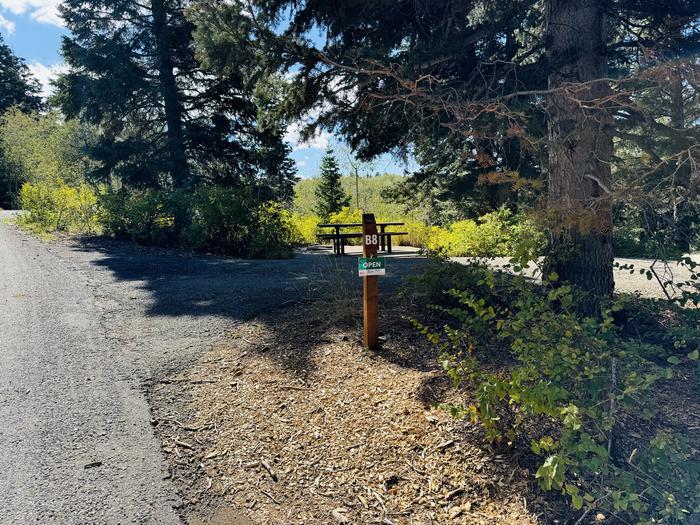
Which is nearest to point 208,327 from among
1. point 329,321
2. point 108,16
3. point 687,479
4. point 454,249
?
point 329,321

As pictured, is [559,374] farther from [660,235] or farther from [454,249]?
[454,249]

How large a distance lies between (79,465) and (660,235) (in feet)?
12.8

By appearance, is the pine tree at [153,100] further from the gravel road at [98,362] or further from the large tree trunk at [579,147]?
the large tree trunk at [579,147]

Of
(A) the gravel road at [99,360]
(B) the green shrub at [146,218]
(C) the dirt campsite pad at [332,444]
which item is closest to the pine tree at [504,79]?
(C) the dirt campsite pad at [332,444]

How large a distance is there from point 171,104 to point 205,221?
5.34 meters

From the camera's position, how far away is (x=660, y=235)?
2.92 meters

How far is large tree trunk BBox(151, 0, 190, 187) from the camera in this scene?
1238 centimetres

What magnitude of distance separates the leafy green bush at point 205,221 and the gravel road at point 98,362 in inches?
69.2

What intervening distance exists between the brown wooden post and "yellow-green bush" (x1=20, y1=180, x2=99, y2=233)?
35.3 ft

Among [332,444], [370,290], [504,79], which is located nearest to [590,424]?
[332,444]

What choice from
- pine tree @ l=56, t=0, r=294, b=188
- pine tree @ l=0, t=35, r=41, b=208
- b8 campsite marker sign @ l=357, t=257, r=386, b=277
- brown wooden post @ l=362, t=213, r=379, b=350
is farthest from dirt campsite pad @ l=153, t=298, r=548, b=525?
pine tree @ l=0, t=35, r=41, b=208

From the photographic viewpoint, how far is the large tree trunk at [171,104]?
40.6 ft

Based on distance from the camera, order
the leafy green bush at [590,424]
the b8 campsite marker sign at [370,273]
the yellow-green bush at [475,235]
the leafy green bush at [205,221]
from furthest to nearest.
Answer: the leafy green bush at [205,221] → the yellow-green bush at [475,235] → the b8 campsite marker sign at [370,273] → the leafy green bush at [590,424]

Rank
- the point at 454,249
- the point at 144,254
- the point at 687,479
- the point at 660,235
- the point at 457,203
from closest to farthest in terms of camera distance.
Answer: the point at 687,479
the point at 660,235
the point at 144,254
the point at 454,249
the point at 457,203
